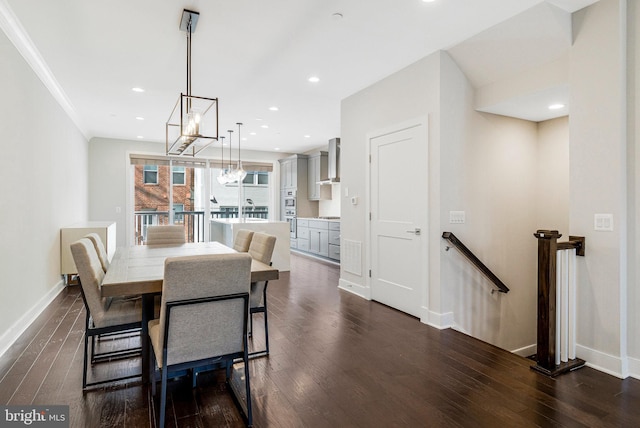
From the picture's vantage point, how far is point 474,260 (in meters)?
3.41

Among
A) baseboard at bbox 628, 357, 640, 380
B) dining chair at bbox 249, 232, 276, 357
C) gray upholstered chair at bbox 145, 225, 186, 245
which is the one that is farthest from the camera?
gray upholstered chair at bbox 145, 225, 186, 245

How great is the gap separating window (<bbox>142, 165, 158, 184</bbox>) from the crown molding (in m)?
3.19

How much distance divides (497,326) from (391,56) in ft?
10.3

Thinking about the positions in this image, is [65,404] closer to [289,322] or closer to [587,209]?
[289,322]

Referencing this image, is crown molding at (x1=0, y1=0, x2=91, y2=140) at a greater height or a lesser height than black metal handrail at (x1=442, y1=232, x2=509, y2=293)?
greater

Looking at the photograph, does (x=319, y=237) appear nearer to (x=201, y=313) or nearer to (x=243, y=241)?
(x=243, y=241)

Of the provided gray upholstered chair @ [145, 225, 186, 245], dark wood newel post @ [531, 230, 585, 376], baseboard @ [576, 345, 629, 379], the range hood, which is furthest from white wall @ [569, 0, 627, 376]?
the range hood

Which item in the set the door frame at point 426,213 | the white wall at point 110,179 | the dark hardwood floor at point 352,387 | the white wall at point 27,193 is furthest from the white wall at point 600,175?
the white wall at point 110,179

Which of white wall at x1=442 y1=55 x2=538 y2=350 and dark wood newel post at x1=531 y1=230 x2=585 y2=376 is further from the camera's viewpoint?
white wall at x1=442 y1=55 x2=538 y2=350

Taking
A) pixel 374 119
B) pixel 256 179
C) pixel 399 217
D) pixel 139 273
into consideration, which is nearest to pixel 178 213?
pixel 256 179

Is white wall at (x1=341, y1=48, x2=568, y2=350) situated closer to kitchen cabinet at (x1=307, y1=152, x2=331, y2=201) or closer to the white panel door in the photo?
the white panel door

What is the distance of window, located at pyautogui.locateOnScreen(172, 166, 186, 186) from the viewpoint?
8.34 meters

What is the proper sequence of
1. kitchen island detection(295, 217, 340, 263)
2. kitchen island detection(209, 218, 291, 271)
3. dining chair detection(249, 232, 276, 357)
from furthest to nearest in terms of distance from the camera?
kitchen island detection(295, 217, 340, 263) < kitchen island detection(209, 218, 291, 271) < dining chair detection(249, 232, 276, 357)

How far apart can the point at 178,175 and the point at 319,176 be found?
3466mm
